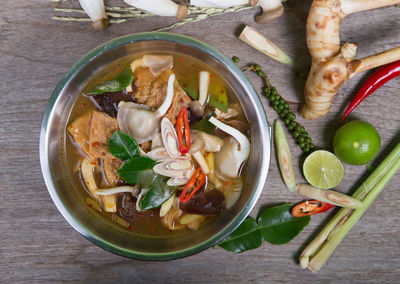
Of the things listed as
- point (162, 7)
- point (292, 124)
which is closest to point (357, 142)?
point (292, 124)

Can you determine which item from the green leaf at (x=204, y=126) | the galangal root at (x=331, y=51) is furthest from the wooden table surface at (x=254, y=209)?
the green leaf at (x=204, y=126)

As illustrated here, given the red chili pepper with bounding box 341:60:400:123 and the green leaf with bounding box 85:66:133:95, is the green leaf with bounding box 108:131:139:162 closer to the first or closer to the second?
the green leaf with bounding box 85:66:133:95

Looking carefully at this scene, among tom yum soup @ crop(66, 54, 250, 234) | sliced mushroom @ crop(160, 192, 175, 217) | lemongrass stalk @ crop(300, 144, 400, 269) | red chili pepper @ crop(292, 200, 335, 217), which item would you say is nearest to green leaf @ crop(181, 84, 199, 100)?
tom yum soup @ crop(66, 54, 250, 234)

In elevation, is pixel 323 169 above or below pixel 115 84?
below

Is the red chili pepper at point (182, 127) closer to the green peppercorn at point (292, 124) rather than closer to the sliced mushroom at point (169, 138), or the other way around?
the sliced mushroom at point (169, 138)

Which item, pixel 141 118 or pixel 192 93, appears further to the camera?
pixel 192 93

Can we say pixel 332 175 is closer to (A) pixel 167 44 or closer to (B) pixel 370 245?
(B) pixel 370 245

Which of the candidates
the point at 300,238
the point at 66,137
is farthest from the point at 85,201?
the point at 300,238

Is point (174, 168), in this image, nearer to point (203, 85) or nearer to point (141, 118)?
point (141, 118)
